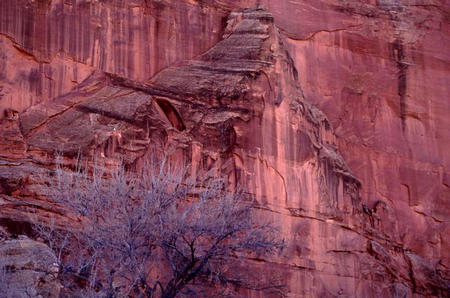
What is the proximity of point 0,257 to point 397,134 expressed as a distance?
13.7 m

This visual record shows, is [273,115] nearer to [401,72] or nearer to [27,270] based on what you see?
[401,72]

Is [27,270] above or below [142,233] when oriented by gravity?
below

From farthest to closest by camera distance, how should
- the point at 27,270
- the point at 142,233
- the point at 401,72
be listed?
the point at 401,72, the point at 142,233, the point at 27,270

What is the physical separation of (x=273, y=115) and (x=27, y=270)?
27.3ft

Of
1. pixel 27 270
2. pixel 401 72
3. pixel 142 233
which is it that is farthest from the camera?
pixel 401 72

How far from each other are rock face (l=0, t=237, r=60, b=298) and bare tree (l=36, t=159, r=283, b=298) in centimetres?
40

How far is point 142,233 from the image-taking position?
1605cm

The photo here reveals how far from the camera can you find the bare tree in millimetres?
15508

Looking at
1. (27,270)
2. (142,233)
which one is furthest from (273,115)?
(27,270)

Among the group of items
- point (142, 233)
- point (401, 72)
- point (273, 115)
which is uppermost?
point (401, 72)

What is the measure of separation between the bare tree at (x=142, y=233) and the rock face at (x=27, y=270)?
40 centimetres

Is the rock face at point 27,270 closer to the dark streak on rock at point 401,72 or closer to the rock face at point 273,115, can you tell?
the rock face at point 273,115

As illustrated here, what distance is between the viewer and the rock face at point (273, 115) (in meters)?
19.8

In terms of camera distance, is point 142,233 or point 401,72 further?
point 401,72
